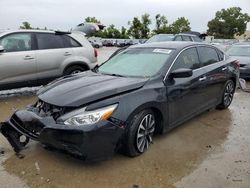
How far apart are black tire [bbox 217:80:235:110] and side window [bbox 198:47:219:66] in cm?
70

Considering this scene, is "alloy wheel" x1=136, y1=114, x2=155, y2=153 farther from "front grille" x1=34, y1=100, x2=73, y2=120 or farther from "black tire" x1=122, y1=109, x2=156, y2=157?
"front grille" x1=34, y1=100, x2=73, y2=120

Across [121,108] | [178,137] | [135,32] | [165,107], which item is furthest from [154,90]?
[135,32]

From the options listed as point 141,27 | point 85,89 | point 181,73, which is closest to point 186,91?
point 181,73

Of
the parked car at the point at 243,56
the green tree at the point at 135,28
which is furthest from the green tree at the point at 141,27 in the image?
the parked car at the point at 243,56

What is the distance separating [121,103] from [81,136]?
691 millimetres

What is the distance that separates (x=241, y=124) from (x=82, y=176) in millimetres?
3558

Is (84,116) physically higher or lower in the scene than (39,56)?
lower

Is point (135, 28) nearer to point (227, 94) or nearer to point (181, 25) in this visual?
point (181, 25)

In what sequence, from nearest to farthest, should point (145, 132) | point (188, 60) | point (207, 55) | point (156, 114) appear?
point (145, 132) < point (156, 114) < point (188, 60) < point (207, 55)

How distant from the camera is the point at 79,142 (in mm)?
3602

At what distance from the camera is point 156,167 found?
4.04 m

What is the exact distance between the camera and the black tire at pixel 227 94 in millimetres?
6616

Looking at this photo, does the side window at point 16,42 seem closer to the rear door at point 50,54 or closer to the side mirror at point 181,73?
the rear door at point 50,54

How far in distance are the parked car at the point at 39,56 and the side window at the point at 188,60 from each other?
3.44 meters
